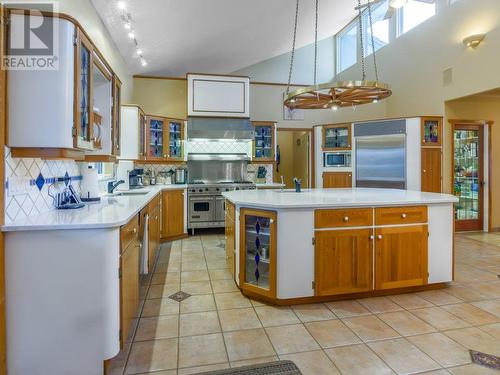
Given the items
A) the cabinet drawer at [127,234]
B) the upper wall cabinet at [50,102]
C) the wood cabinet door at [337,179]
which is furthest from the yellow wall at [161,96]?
the upper wall cabinet at [50,102]

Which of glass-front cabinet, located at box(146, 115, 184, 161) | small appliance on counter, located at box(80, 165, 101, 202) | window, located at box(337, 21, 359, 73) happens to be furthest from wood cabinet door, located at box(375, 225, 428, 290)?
window, located at box(337, 21, 359, 73)

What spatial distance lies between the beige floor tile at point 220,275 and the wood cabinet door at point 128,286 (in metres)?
1.12

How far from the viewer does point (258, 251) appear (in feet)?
9.24

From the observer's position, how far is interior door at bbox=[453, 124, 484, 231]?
5.80m

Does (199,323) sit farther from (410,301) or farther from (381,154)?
(381,154)

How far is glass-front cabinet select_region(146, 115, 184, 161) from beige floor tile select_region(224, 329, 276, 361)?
153 inches

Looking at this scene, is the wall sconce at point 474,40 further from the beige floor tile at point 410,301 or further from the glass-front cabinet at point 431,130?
the beige floor tile at point 410,301

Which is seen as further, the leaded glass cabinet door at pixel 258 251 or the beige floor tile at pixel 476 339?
the leaded glass cabinet door at pixel 258 251

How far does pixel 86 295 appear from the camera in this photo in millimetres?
1786

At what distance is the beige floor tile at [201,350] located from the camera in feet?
6.35

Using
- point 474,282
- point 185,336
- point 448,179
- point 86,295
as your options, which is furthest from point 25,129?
point 448,179

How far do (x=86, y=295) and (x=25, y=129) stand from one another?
1000 millimetres

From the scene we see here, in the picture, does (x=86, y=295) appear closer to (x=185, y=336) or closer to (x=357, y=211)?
(x=185, y=336)
